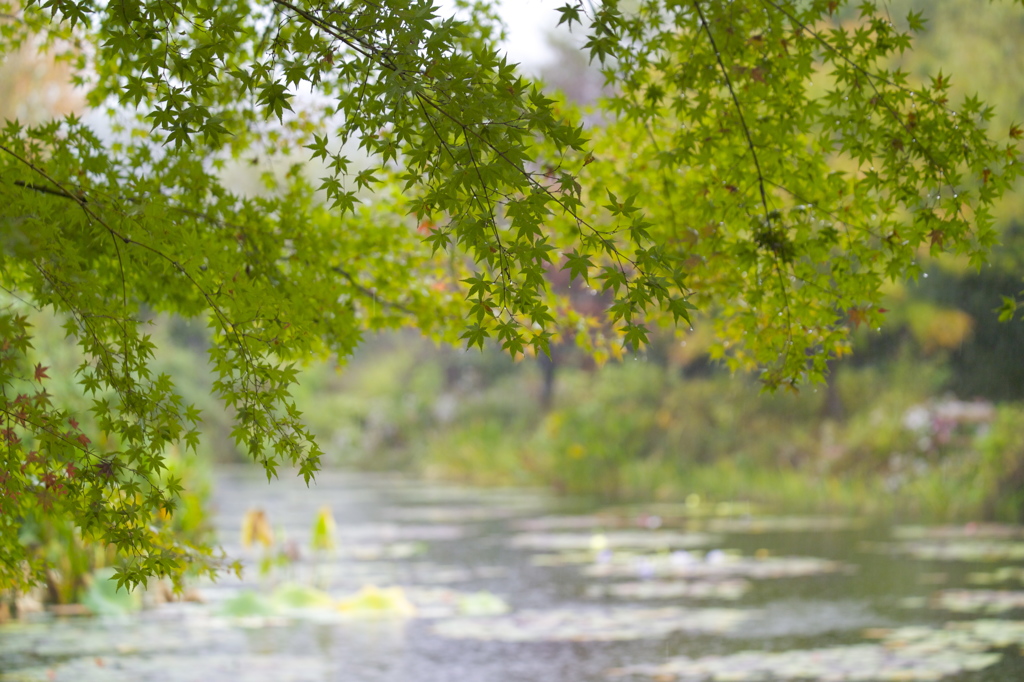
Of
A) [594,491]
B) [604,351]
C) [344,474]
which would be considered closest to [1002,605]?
[604,351]

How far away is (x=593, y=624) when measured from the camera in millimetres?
8141

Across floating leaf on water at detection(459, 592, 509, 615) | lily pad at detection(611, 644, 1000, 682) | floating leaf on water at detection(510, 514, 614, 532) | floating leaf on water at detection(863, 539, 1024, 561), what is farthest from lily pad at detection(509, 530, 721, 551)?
lily pad at detection(611, 644, 1000, 682)

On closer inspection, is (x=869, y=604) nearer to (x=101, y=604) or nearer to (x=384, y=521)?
Answer: (x=101, y=604)

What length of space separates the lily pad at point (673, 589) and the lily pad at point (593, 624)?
1.84ft

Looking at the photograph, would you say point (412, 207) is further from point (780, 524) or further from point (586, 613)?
point (780, 524)

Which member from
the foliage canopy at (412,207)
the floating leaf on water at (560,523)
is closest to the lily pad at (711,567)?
the floating leaf on water at (560,523)

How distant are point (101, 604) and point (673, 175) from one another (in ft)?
19.4

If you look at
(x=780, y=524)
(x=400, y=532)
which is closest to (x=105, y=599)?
(x=400, y=532)

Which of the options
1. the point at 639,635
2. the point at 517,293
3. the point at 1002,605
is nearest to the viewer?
the point at 517,293

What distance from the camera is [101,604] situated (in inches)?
337

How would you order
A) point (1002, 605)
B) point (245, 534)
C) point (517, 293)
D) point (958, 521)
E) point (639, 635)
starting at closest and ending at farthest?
point (517, 293)
point (639, 635)
point (1002, 605)
point (245, 534)
point (958, 521)

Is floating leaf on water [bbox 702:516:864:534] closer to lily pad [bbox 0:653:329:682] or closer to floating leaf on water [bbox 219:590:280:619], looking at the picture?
floating leaf on water [bbox 219:590:280:619]

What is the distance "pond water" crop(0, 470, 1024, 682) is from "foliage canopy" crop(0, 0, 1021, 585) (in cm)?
239

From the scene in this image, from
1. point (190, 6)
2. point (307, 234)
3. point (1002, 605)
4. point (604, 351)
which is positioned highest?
point (190, 6)
